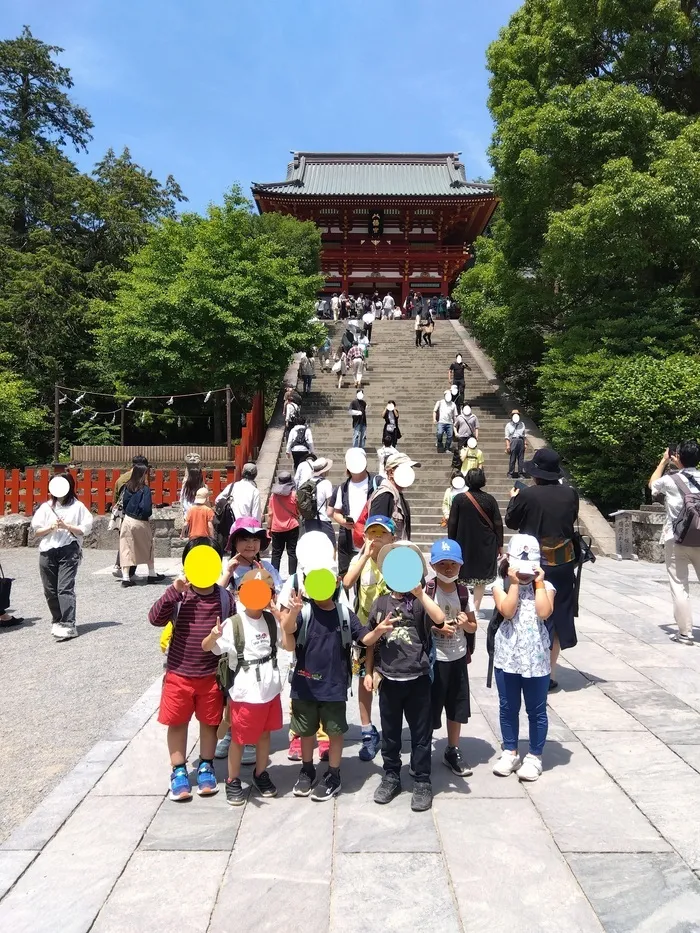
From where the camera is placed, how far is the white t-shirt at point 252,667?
3197 millimetres

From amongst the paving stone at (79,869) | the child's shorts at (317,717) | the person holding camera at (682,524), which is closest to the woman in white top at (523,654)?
the child's shorts at (317,717)

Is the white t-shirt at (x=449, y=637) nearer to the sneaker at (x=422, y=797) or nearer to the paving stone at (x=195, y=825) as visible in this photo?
the sneaker at (x=422, y=797)

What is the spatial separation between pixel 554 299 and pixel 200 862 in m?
14.0

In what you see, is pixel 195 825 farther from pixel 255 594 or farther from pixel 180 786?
pixel 255 594

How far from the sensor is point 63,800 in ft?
10.8

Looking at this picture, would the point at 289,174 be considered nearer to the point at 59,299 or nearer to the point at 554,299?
the point at 59,299

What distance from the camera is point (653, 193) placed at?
11.3m

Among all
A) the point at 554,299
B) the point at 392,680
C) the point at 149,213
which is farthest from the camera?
the point at 149,213

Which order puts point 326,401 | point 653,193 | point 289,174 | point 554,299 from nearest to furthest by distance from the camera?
point 653,193 < point 554,299 < point 326,401 < point 289,174

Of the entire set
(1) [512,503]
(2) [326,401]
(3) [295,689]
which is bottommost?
(3) [295,689]

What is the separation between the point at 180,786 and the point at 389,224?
30.2 metres

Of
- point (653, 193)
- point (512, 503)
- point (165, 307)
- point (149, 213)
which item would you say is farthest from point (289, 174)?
point (512, 503)

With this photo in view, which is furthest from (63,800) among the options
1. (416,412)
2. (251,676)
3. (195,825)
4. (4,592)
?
(416,412)

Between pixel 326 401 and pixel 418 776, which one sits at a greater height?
pixel 326 401
